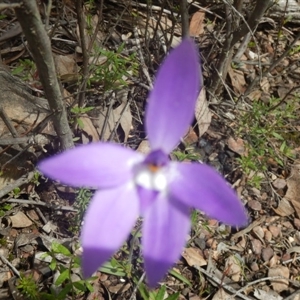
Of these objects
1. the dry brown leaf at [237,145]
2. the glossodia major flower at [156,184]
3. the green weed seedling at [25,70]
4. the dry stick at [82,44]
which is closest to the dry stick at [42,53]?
the dry stick at [82,44]

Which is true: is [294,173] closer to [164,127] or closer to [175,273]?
[175,273]

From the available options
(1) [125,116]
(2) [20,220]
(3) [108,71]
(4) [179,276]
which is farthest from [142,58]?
(4) [179,276]

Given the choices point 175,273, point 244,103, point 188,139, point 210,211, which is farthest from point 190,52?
point 244,103

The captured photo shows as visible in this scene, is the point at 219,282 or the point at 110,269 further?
the point at 219,282

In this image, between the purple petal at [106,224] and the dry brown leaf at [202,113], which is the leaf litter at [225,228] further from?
the purple petal at [106,224]

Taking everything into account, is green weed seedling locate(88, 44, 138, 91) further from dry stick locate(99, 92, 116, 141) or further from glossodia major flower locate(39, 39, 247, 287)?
glossodia major flower locate(39, 39, 247, 287)

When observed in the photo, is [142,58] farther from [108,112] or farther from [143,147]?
[143,147]
